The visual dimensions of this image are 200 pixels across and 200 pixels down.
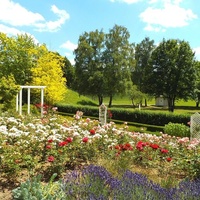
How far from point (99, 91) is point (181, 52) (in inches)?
425

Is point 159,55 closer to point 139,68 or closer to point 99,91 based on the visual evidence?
point 99,91

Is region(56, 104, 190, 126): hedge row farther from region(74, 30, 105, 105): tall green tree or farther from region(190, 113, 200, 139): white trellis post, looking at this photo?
region(74, 30, 105, 105): tall green tree

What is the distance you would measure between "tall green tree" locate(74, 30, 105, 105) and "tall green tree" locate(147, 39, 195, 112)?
7.93m

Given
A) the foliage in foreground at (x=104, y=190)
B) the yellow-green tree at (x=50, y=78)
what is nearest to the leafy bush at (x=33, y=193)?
the foliage in foreground at (x=104, y=190)

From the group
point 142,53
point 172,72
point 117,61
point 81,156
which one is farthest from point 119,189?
point 142,53

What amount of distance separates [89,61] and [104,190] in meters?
33.6

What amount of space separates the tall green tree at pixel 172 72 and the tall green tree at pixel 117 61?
5.11 m

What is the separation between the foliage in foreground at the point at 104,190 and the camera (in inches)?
105

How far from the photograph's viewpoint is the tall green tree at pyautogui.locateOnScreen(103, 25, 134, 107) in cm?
3428

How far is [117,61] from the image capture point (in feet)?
113

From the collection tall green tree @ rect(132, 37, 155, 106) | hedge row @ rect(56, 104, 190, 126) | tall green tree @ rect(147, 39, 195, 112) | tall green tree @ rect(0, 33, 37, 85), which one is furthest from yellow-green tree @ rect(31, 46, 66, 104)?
tall green tree @ rect(132, 37, 155, 106)

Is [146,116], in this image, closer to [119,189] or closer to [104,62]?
[119,189]

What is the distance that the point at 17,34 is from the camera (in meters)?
26.2

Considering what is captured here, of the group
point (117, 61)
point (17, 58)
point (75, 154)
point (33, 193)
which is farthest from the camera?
point (117, 61)
